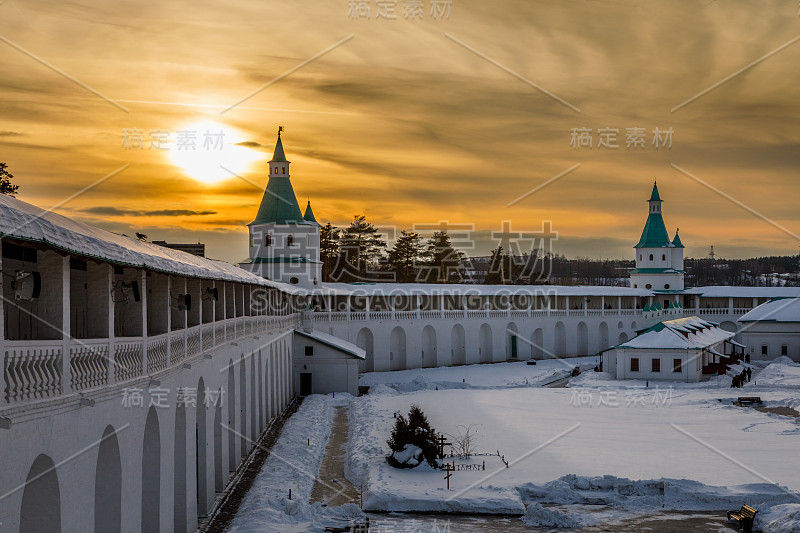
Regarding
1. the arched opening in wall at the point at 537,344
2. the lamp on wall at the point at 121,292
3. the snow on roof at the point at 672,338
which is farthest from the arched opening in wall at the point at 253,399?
the arched opening in wall at the point at 537,344

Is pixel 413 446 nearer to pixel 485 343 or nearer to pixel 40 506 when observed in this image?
pixel 40 506

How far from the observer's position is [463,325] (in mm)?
61000

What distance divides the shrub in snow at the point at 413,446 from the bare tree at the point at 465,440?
1.59 meters

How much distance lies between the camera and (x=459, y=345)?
61344 millimetres

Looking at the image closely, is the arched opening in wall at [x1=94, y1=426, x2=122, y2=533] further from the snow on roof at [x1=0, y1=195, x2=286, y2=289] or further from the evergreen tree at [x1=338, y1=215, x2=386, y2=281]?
the evergreen tree at [x1=338, y1=215, x2=386, y2=281]

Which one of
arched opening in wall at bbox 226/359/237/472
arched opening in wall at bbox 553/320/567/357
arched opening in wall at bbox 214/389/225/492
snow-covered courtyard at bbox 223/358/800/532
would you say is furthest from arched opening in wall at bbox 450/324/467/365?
arched opening in wall at bbox 214/389/225/492

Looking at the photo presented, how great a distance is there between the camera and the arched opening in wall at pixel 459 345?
61.1 meters

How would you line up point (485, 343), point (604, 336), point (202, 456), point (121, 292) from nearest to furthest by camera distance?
1. point (121, 292)
2. point (202, 456)
3. point (485, 343)
4. point (604, 336)

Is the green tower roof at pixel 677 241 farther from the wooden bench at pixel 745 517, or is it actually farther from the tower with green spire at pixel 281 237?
the wooden bench at pixel 745 517

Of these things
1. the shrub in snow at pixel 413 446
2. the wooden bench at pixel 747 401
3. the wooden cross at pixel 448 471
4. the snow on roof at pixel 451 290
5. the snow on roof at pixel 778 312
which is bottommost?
the wooden bench at pixel 747 401

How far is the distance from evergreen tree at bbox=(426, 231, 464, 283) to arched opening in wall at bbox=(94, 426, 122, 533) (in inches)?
3351

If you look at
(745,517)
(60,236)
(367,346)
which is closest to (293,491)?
(745,517)

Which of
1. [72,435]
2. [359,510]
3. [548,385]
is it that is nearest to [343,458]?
[359,510]

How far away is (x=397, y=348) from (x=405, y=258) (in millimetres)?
38449
